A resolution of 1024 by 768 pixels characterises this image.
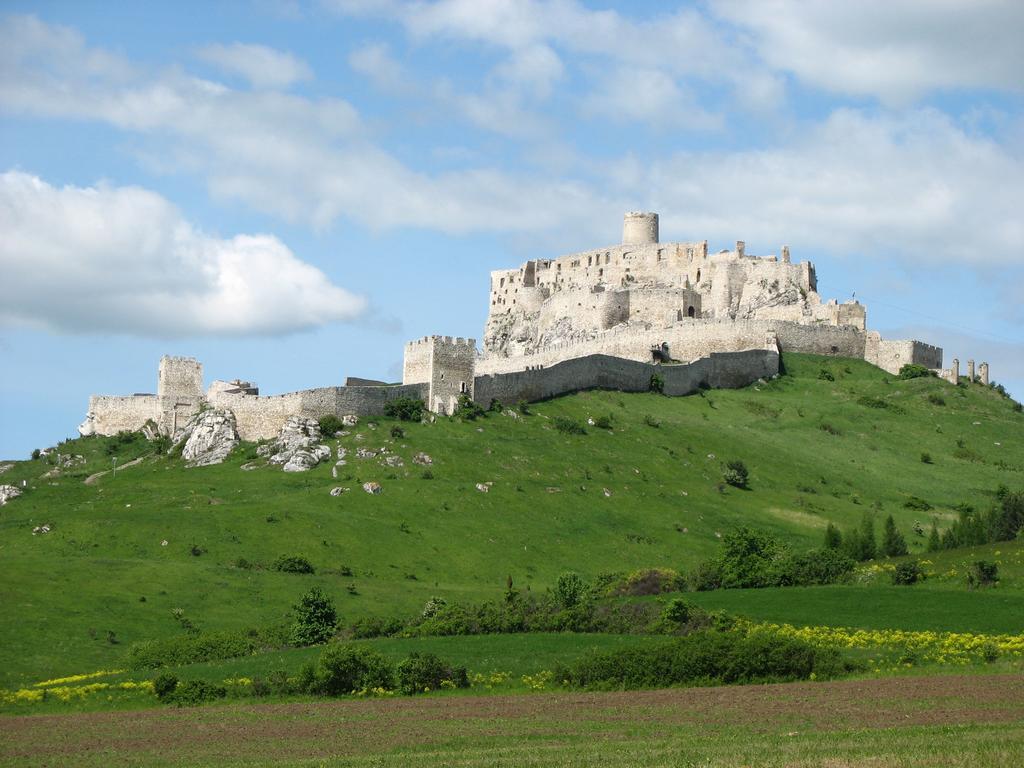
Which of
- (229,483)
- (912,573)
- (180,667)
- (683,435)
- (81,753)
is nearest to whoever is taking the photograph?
(81,753)

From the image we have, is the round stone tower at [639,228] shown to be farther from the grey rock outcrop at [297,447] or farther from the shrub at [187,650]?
the shrub at [187,650]

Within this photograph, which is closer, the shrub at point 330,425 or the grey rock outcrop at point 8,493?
the grey rock outcrop at point 8,493

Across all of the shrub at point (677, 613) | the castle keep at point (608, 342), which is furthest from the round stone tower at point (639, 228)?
the shrub at point (677, 613)

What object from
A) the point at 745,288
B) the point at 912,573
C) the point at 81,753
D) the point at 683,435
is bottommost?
the point at 81,753

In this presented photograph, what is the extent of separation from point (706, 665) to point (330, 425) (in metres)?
38.8

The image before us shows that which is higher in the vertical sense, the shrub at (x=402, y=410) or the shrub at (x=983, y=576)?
the shrub at (x=402, y=410)

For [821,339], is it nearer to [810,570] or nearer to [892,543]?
[892,543]

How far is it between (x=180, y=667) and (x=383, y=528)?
19514 millimetres

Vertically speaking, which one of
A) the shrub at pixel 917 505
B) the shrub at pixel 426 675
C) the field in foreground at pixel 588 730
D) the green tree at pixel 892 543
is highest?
the shrub at pixel 917 505

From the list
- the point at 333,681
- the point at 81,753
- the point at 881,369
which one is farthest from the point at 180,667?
the point at 881,369

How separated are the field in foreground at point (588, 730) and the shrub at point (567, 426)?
41327 mm

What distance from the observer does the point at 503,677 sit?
4656cm

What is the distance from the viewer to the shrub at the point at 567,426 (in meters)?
84.7

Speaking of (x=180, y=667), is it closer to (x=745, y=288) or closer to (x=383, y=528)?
(x=383, y=528)
